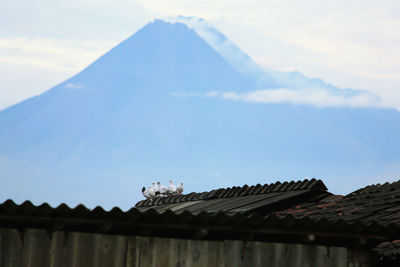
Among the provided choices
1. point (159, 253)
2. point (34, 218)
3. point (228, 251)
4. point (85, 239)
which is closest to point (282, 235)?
point (228, 251)

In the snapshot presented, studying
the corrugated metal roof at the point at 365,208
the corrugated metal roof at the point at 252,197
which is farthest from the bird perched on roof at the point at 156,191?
the corrugated metal roof at the point at 365,208

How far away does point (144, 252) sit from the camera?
9.77 metres

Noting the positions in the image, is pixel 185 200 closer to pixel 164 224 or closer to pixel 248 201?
pixel 248 201

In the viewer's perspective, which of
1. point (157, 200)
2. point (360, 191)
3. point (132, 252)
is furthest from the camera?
point (157, 200)

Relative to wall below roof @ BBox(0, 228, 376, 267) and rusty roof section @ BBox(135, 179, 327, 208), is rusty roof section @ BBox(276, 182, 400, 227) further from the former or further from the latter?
wall below roof @ BBox(0, 228, 376, 267)

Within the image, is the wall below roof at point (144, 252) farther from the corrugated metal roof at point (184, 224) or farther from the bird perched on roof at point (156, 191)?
the bird perched on roof at point (156, 191)

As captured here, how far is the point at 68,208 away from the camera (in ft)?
29.6

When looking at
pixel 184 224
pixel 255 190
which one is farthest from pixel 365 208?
pixel 184 224

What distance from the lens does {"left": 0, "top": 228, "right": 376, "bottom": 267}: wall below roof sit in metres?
9.20

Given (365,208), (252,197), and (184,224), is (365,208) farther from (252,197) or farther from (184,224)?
(184,224)

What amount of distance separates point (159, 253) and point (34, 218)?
76.1 inches

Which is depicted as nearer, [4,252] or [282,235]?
[4,252]

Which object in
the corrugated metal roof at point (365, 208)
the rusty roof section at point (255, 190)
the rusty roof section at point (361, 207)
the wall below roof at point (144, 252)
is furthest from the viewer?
the rusty roof section at point (255, 190)

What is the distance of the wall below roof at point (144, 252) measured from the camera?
920 cm
